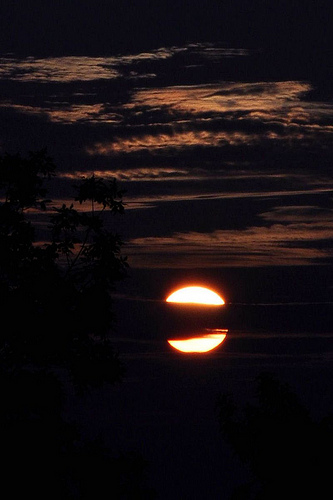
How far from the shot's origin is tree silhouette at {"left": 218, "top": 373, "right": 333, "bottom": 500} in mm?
23344

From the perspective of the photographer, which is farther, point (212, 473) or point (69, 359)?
point (212, 473)

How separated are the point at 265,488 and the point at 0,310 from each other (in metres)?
7.01

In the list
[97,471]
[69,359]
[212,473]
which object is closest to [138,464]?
[97,471]

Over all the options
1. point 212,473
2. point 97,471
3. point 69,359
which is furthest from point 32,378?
point 212,473

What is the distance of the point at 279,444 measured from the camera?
2400cm

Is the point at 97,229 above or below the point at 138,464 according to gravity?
above

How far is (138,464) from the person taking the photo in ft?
74.5

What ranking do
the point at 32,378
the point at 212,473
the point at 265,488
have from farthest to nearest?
the point at 212,473 → the point at 265,488 → the point at 32,378

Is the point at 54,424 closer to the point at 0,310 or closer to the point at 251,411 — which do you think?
the point at 0,310

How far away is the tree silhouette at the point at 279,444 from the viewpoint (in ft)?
76.6

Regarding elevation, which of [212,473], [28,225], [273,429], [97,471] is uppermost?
[212,473]

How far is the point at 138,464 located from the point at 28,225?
536 cm

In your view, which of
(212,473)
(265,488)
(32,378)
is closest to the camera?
(32,378)

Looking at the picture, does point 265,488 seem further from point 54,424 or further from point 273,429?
point 54,424
